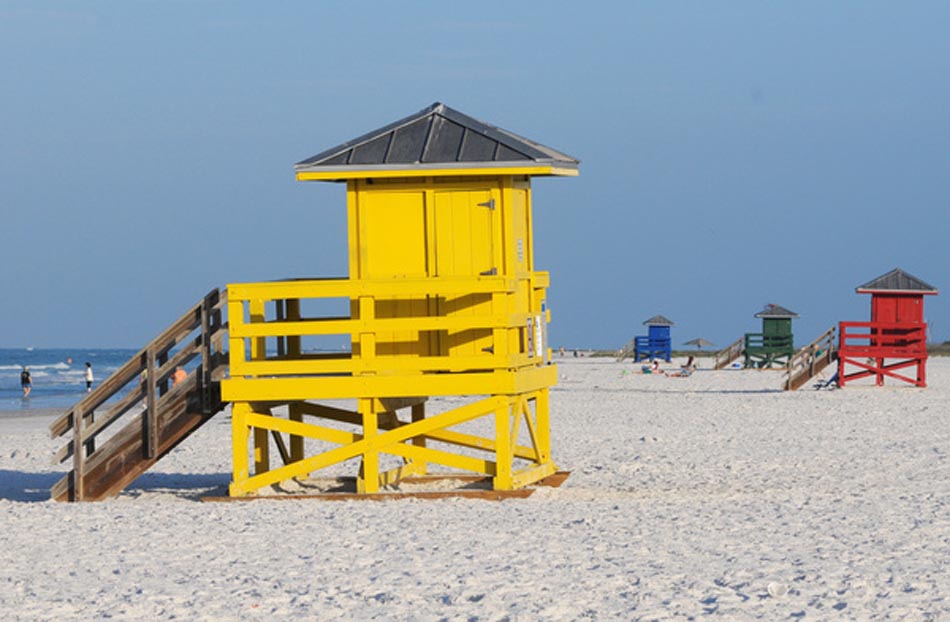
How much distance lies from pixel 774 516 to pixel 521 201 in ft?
12.0

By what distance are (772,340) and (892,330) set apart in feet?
55.6

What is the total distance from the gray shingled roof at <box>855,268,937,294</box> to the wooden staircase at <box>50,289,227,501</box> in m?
22.8

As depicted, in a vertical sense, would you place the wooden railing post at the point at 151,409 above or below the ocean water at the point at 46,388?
above

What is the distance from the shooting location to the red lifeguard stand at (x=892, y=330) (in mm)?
30312

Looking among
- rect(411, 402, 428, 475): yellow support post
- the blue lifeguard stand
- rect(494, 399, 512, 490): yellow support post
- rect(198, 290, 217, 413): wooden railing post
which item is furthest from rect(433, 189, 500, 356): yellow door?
the blue lifeguard stand

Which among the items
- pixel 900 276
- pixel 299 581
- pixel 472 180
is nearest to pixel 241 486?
pixel 472 180

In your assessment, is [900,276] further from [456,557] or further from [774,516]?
[456,557]

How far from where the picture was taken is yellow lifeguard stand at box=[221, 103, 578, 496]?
489 inches

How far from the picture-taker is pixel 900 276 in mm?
33312

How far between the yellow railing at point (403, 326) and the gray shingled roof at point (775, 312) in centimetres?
3774

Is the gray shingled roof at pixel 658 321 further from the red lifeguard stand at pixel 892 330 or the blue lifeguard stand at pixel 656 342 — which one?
the red lifeguard stand at pixel 892 330

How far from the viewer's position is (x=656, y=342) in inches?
2393

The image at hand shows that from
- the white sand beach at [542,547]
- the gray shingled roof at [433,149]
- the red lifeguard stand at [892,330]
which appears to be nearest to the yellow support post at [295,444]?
the white sand beach at [542,547]

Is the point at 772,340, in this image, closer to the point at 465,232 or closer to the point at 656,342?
the point at 656,342
